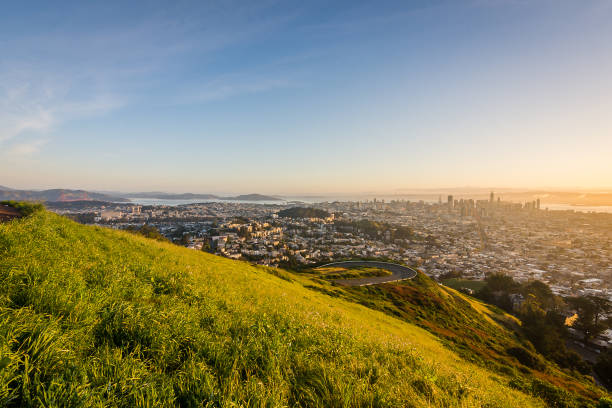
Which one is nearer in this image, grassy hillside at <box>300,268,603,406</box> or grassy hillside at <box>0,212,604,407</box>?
grassy hillside at <box>0,212,604,407</box>

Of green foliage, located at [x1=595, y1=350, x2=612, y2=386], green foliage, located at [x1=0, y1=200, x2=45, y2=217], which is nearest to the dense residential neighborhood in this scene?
green foliage, located at [x1=595, y1=350, x2=612, y2=386]

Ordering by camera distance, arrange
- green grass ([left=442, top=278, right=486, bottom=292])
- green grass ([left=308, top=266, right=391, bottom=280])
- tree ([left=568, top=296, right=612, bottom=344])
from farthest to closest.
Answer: green grass ([left=442, top=278, right=486, bottom=292]) → tree ([left=568, top=296, right=612, bottom=344]) → green grass ([left=308, top=266, right=391, bottom=280])

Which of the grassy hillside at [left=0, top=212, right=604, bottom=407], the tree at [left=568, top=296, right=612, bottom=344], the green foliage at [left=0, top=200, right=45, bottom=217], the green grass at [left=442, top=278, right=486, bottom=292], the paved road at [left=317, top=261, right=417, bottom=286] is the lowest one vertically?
the green grass at [left=442, top=278, right=486, bottom=292]

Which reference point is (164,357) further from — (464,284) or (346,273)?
(464,284)

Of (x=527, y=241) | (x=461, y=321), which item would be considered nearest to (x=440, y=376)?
(x=461, y=321)

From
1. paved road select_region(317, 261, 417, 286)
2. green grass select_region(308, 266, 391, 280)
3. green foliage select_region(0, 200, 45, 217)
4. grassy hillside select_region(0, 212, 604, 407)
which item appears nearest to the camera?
grassy hillside select_region(0, 212, 604, 407)

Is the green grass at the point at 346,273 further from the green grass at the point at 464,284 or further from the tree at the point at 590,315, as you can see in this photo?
the tree at the point at 590,315

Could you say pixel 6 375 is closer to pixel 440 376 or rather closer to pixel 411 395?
pixel 411 395

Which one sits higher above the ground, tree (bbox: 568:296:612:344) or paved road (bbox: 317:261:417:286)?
paved road (bbox: 317:261:417:286)

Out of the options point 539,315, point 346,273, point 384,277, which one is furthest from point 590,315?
point 346,273

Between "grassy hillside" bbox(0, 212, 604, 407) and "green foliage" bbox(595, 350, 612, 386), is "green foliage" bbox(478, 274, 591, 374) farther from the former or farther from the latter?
"grassy hillside" bbox(0, 212, 604, 407)

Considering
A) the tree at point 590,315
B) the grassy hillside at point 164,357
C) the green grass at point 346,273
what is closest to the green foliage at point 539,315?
the tree at point 590,315
